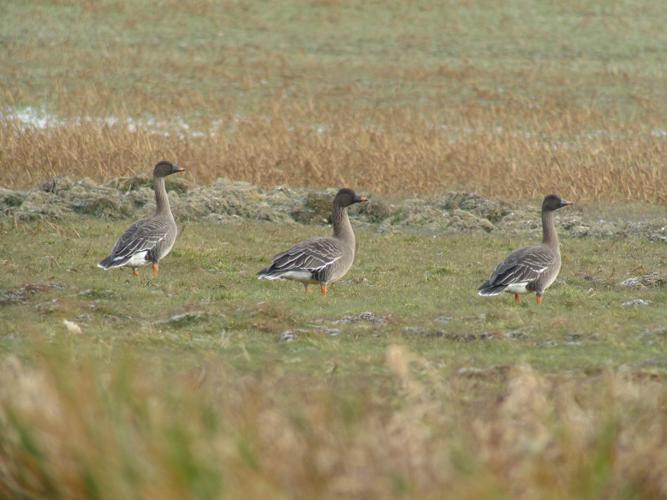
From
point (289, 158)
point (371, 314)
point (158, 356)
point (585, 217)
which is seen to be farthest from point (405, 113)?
point (158, 356)

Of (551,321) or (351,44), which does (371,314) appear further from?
(351,44)

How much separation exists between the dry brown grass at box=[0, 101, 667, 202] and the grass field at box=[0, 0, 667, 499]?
3.6 inches

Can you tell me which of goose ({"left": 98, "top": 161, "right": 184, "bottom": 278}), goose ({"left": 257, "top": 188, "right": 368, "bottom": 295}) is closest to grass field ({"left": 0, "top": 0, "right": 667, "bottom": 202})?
goose ({"left": 98, "top": 161, "right": 184, "bottom": 278})

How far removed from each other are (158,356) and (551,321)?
15.2 ft

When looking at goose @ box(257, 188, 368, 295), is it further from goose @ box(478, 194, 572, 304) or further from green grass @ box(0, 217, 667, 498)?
goose @ box(478, 194, 572, 304)

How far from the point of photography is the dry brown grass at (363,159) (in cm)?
2644

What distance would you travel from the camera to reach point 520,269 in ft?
50.4

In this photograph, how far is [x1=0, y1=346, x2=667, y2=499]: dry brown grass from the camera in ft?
21.7

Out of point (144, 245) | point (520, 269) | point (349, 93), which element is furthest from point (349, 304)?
point (349, 93)

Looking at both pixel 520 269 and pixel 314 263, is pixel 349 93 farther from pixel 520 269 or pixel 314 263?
pixel 520 269

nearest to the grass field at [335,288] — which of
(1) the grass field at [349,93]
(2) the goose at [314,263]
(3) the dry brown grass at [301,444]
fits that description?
(3) the dry brown grass at [301,444]

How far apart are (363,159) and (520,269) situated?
41.1 feet

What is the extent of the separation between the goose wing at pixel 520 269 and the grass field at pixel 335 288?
0.51 meters

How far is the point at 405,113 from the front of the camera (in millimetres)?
36625
